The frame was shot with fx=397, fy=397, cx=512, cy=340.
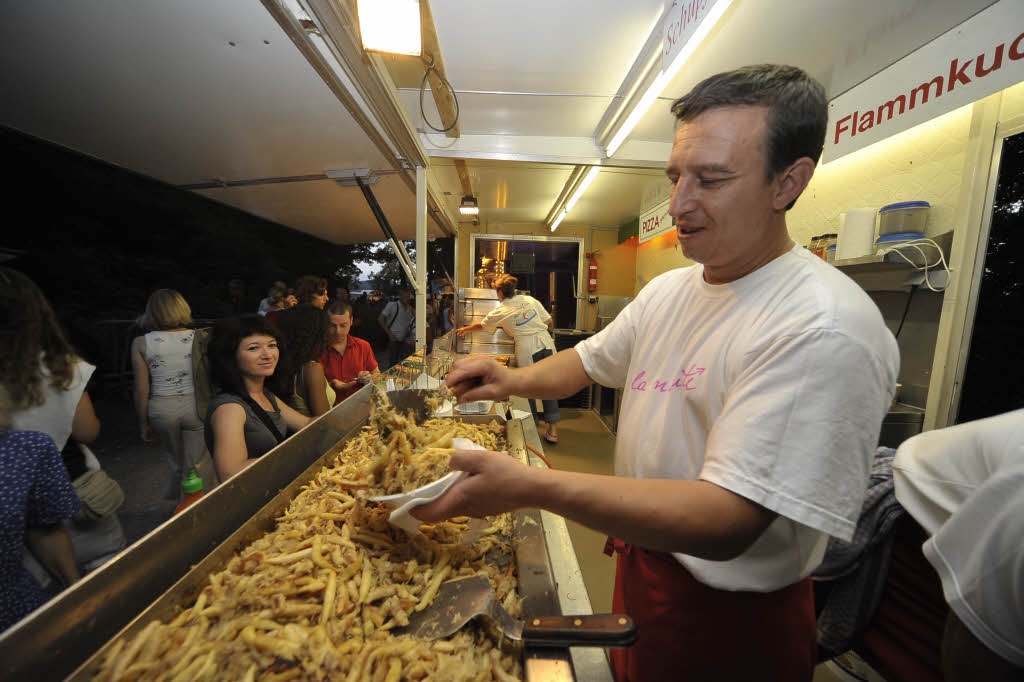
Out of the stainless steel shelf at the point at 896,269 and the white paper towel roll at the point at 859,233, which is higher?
the white paper towel roll at the point at 859,233

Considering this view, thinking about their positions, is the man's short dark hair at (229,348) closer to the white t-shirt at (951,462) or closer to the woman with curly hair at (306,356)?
the woman with curly hair at (306,356)

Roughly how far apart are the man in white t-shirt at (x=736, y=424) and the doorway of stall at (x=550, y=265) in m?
Result: 10.1

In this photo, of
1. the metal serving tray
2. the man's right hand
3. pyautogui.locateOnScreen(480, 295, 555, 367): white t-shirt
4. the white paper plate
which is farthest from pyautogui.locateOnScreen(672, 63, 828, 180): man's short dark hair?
pyautogui.locateOnScreen(480, 295, 555, 367): white t-shirt

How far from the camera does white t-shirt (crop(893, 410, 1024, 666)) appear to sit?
38.4 inches

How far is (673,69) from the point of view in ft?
8.84

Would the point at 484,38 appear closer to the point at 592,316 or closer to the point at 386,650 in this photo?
the point at 386,650

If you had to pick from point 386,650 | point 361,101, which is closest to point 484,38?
point 361,101

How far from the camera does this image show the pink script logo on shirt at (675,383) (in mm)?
1165

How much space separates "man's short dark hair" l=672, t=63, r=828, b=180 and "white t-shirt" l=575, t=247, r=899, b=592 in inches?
10.8

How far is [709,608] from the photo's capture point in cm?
117

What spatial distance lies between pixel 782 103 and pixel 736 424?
83cm

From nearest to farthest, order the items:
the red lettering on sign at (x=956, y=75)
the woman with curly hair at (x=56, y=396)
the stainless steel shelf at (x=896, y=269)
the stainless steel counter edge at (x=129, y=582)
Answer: the stainless steel counter edge at (x=129, y=582) < the woman with curly hair at (x=56, y=396) < the red lettering on sign at (x=956, y=75) < the stainless steel shelf at (x=896, y=269)

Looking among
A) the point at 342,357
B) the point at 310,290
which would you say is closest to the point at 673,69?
the point at 342,357

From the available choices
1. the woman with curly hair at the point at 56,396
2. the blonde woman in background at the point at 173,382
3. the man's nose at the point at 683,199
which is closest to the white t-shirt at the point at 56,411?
the woman with curly hair at the point at 56,396
